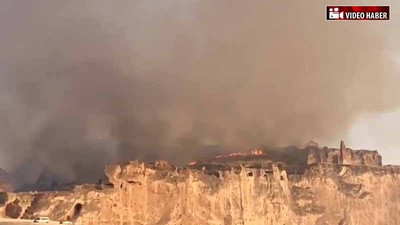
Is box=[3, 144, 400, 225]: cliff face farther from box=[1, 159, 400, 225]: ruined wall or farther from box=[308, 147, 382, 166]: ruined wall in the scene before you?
box=[308, 147, 382, 166]: ruined wall

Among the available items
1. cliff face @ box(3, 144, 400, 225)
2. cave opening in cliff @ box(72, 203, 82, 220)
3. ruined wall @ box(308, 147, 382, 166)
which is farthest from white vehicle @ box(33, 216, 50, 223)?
ruined wall @ box(308, 147, 382, 166)

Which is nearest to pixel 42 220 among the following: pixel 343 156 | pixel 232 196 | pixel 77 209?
pixel 77 209

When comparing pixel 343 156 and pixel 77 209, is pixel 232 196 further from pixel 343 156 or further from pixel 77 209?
pixel 343 156

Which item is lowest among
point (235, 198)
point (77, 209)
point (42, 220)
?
point (42, 220)

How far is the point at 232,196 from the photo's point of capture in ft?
57.5

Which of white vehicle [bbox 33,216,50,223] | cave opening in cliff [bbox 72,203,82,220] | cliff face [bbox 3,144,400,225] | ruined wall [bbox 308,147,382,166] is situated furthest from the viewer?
ruined wall [bbox 308,147,382,166]

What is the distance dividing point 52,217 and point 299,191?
8.07 meters

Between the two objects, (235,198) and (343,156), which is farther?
(343,156)

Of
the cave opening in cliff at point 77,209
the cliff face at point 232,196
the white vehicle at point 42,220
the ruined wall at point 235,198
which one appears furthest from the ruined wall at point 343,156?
the white vehicle at point 42,220

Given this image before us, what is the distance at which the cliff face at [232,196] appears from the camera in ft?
49.3

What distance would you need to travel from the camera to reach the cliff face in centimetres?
1502

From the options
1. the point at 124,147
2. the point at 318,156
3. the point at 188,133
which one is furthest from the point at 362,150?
the point at 124,147

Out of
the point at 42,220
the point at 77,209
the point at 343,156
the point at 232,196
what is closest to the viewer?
the point at 42,220

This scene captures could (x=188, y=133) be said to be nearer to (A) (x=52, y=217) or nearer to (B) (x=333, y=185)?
(B) (x=333, y=185)
